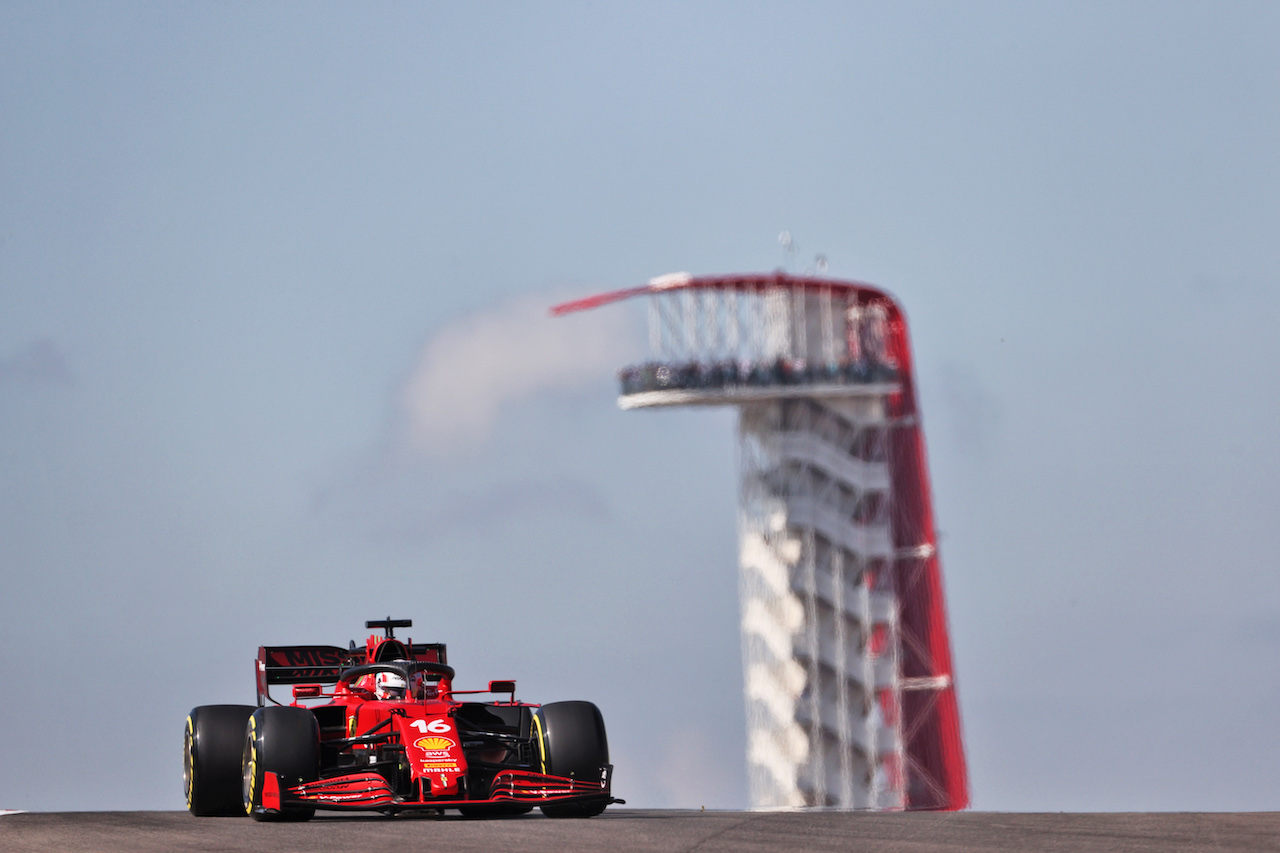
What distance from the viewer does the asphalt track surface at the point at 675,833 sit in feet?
52.9

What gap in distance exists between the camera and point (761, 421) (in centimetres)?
8762

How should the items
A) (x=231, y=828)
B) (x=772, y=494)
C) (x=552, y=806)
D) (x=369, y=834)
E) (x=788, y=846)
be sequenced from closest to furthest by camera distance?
(x=788, y=846)
(x=369, y=834)
(x=231, y=828)
(x=552, y=806)
(x=772, y=494)

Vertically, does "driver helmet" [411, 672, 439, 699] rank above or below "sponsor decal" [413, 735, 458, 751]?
above

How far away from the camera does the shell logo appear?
67.1ft

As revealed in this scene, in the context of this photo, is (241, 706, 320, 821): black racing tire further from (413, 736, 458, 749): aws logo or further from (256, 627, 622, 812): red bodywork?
(413, 736, 458, 749): aws logo

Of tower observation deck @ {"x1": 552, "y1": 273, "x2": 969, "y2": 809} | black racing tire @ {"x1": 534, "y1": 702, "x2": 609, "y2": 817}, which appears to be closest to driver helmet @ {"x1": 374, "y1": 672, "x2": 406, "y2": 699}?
black racing tire @ {"x1": 534, "y1": 702, "x2": 609, "y2": 817}

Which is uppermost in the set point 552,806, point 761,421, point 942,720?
point 761,421

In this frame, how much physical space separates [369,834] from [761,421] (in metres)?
70.6

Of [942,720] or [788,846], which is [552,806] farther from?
[942,720]

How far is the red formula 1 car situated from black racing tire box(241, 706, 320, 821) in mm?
11

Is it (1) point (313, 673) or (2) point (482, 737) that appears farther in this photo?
(1) point (313, 673)

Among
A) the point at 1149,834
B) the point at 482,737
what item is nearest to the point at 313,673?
the point at 482,737

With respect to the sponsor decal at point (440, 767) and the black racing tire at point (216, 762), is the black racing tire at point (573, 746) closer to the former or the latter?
the sponsor decal at point (440, 767)

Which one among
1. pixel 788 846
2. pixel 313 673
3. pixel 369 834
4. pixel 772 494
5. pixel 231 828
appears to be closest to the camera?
pixel 788 846
